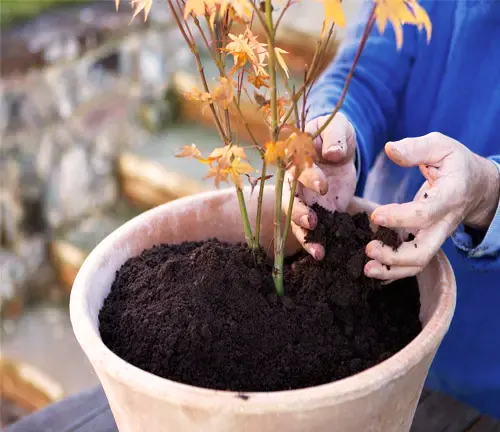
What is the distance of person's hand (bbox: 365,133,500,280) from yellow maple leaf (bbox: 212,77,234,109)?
0.20m

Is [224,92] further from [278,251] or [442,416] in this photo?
[442,416]

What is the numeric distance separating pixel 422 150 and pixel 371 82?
39 centimetres

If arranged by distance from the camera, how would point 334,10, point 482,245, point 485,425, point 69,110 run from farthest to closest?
point 69,110
point 485,425
point 482,245
point 334,10

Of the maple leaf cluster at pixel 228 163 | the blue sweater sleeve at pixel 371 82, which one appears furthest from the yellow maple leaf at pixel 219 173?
the blue sweater sleeve at pixel 371 82

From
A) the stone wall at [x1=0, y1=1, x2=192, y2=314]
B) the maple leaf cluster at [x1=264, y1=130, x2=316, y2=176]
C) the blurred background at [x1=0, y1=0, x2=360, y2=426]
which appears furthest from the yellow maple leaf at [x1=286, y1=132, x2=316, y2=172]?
the stone wall at [x1=0, y1=1, x2=192, y2=314]

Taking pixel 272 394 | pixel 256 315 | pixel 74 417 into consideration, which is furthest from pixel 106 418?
pixel 272 394

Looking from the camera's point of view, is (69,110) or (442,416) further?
(69,110)

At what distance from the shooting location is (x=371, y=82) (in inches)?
39.7

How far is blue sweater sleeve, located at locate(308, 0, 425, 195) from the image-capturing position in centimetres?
95

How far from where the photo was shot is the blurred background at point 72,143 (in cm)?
218

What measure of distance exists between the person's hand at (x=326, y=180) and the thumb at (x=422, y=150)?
3.5 inches

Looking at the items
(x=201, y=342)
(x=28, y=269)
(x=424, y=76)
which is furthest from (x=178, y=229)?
(x=28, y=269)

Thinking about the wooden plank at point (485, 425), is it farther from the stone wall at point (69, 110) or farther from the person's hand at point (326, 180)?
the stone wall at point (69, 110)

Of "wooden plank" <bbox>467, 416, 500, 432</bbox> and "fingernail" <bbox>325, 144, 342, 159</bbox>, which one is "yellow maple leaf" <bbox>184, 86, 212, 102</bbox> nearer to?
"fingernail" <bbox>325, 144, 342, 159</bbox>
